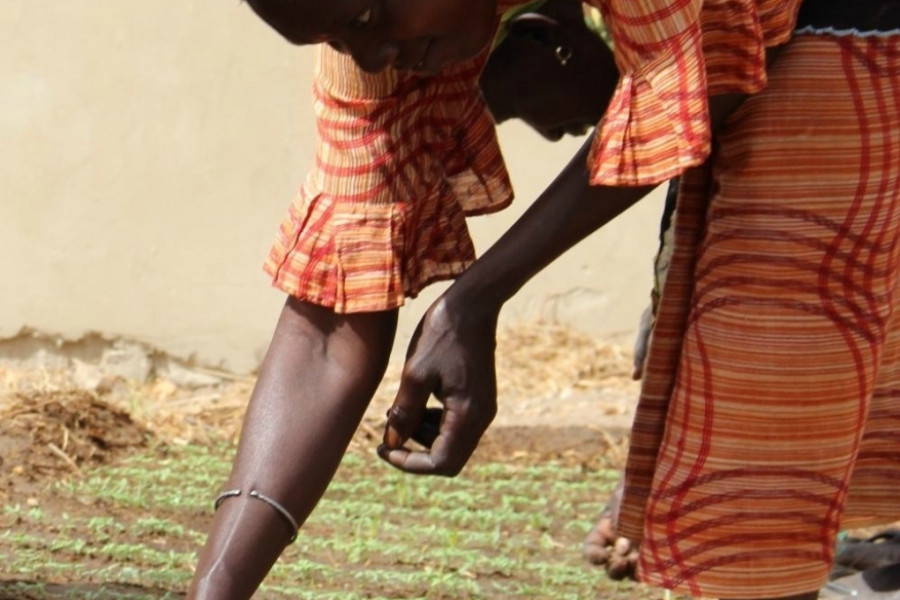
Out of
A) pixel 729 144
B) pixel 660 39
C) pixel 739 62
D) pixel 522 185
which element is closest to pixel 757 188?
pixel 729 144

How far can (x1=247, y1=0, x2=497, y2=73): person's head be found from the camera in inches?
78.3

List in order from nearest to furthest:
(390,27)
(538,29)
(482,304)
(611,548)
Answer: (390,27), (482,304), (538,29), (611,548)

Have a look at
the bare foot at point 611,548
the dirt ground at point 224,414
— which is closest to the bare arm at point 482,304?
the bare foot at point 611,548

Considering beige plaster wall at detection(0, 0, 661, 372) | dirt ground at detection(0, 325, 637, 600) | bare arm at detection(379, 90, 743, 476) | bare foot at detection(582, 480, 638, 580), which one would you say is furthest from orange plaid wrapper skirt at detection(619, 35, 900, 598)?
beige plaster wall at detection(0, 0, 661, 372)

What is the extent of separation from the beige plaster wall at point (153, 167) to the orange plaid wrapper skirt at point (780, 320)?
2.70 meters

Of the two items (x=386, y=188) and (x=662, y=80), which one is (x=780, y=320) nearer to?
(x=662, y=80)

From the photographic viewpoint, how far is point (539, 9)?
2.69 metres

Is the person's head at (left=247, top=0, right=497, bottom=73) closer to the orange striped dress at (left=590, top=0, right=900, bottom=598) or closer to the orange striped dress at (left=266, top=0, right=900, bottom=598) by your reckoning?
the orange striped dress at (left=266, top=0, right=900, bottom=598)

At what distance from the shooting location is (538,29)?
8.97 feet

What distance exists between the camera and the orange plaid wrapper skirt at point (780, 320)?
2.35m

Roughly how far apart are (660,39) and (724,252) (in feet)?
1.51

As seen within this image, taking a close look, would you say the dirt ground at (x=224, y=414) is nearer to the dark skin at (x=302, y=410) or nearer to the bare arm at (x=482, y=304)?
the dark skin at (x=302, y=410)

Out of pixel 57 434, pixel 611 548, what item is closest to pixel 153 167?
pixel 57 434

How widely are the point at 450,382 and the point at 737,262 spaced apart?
0.51 meters
